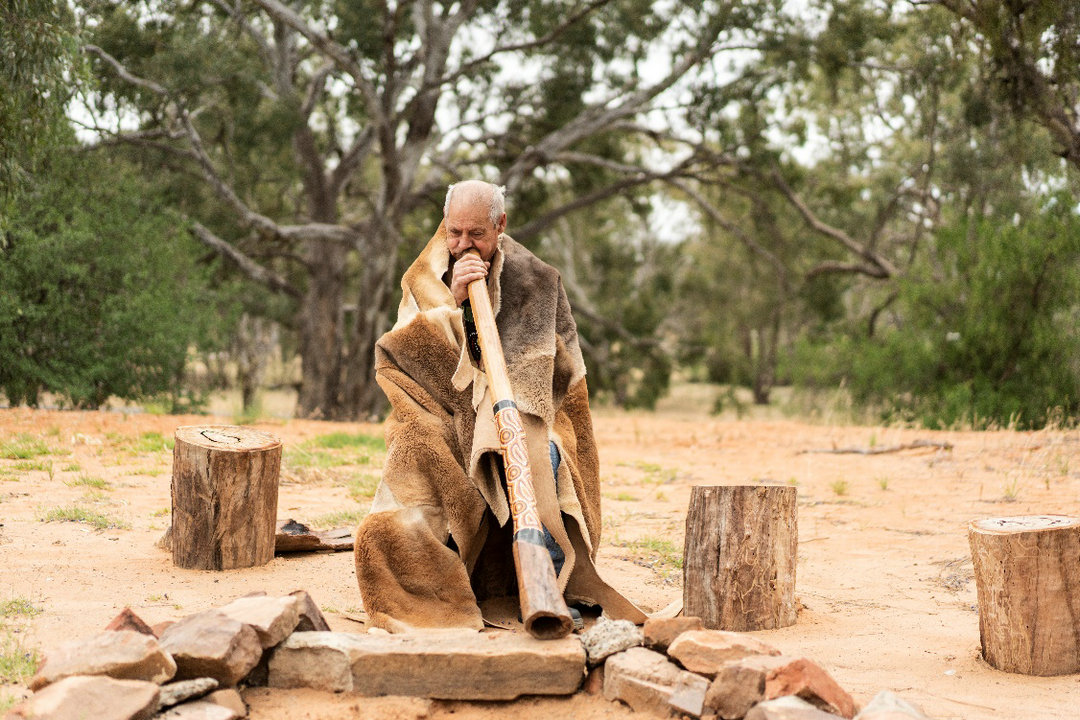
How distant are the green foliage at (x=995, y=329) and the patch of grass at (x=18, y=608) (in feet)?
38.1

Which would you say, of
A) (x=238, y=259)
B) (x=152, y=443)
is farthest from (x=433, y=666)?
(x=238, y=259)

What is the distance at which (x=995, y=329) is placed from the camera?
14.0m

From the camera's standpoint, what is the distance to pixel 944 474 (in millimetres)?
8500

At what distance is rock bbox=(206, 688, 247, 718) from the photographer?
120 inches

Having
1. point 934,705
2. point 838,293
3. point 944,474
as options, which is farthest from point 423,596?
point 838,293

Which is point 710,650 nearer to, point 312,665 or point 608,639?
point 608,639

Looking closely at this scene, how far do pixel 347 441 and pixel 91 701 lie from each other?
24.0 ft

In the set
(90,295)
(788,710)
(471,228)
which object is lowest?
(788,710)

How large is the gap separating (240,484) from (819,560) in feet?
10.2

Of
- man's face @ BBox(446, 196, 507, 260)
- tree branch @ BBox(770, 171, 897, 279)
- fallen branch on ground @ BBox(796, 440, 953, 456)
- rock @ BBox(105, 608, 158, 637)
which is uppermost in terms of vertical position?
tree branch @ BBox(770, 171, 897, 279)

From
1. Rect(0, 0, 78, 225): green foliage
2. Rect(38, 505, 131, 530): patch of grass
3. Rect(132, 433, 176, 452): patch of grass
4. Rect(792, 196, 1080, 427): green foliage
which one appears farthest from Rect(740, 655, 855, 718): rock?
Rect(792, 196, 1080, 427): green foliage

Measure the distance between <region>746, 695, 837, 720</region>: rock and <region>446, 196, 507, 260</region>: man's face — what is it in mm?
1976

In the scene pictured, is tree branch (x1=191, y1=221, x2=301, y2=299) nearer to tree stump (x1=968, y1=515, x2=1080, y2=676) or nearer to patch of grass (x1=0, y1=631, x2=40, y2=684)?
patch of grass (x1=0, y1=631, x2=40, y2=684)

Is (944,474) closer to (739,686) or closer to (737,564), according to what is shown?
(737,564)
